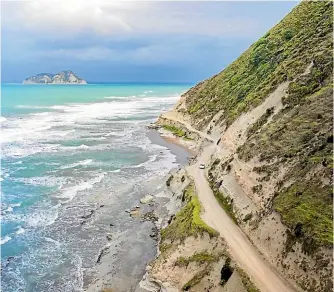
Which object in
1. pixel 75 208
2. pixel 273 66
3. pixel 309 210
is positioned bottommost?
pixel 75 208

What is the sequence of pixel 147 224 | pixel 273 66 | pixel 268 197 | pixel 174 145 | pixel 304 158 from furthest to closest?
pixel 174 145 → pixel 273 66 → pixel 147 224 → pixel 268 197 → pixel 304 158

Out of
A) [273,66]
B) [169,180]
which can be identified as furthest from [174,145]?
[169,180]

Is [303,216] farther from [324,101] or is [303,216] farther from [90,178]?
[90,178]

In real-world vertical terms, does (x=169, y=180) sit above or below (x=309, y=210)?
below

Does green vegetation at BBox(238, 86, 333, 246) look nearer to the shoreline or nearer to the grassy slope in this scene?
the grassy slope

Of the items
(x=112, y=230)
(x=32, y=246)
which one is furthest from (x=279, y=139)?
(x=32, y=246)

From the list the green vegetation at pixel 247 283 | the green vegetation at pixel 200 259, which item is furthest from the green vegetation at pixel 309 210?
the green vegetation at pixel 200 259

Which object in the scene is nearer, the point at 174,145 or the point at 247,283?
the point at 247,283

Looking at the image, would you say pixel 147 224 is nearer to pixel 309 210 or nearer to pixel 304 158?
pixel 304 158
